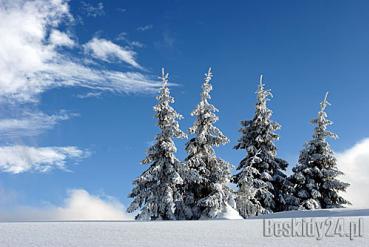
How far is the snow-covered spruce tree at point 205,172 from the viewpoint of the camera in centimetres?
2420

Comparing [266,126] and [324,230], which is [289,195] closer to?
[266,126]


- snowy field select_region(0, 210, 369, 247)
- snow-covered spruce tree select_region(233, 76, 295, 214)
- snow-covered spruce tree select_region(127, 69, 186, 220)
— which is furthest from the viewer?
snow-covered spruce tree select_region(233, 76, 295, 214)

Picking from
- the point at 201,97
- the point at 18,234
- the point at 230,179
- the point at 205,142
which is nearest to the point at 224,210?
the point at 230,179

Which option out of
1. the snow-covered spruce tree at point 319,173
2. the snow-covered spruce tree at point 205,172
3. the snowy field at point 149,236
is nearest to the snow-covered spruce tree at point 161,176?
the snow-covered spruce tree at point 205,172

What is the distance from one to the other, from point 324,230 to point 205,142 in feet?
56.0

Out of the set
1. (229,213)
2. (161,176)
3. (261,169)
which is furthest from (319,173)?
(161,176)

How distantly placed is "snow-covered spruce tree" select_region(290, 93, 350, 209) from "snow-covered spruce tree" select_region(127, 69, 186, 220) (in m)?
10.2

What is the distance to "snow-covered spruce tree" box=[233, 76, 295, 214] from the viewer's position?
27859 mm

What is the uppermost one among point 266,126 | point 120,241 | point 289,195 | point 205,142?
point 266,126

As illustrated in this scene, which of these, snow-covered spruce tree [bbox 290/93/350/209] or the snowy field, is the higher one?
snow-covered spruce tree [bbox 290/93/350/209]

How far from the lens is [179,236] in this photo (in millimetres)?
8039

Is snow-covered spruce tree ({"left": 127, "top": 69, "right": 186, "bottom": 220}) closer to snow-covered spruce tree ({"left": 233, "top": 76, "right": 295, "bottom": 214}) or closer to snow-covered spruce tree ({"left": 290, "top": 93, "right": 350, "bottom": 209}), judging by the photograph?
snow-covered spruce tree ({"left": 233, "top": 76, "right": 295, "bottom": 214})

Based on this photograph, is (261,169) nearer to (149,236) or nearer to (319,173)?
(319,173)

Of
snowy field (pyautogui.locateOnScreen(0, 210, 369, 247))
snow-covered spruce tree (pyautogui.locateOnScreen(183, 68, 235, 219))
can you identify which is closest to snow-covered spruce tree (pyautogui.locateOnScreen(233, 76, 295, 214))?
snow-covered spruce tree (pyautogui.locateOnScreen(183, 68, 235, 219))
